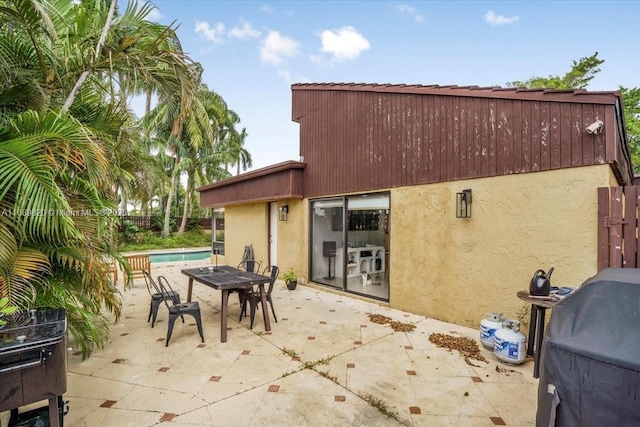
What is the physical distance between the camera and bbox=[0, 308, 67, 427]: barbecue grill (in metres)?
1.71

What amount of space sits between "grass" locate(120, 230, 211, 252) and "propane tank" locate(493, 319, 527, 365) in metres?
17.5

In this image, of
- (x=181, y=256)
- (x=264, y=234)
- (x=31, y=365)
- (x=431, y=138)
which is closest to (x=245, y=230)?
(x=264, y=234)

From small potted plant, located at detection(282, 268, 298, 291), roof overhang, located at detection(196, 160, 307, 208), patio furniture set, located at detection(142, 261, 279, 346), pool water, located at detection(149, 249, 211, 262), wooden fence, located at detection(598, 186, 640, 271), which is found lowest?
pool water, located at detection(149, 249, 211, 262)

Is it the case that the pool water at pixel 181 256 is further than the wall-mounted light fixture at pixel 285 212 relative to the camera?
Yes

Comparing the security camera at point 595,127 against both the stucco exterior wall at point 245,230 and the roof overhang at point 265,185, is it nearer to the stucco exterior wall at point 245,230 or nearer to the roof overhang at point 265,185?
the roof overhang at point 265,185

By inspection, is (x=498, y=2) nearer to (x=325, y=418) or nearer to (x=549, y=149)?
(x=549, y=149)

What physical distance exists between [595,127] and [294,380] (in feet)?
14.8

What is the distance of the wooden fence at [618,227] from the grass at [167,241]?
1845 centimetres

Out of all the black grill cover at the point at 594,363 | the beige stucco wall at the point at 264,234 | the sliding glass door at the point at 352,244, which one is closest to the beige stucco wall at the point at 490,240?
the sliding glass door at the point at 352,244

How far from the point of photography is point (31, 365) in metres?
1.75

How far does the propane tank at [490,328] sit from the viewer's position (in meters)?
3.85

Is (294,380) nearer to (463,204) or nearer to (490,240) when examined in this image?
(490,240)

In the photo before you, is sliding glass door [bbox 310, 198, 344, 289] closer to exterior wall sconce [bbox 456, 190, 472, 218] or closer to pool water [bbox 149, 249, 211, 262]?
exterior wall sconce [bbox 456, 190, 472, 218]

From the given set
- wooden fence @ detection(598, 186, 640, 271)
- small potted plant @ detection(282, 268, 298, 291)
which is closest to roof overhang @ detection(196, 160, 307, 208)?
small potted plant @ detection(282, 268, 298, 291)
